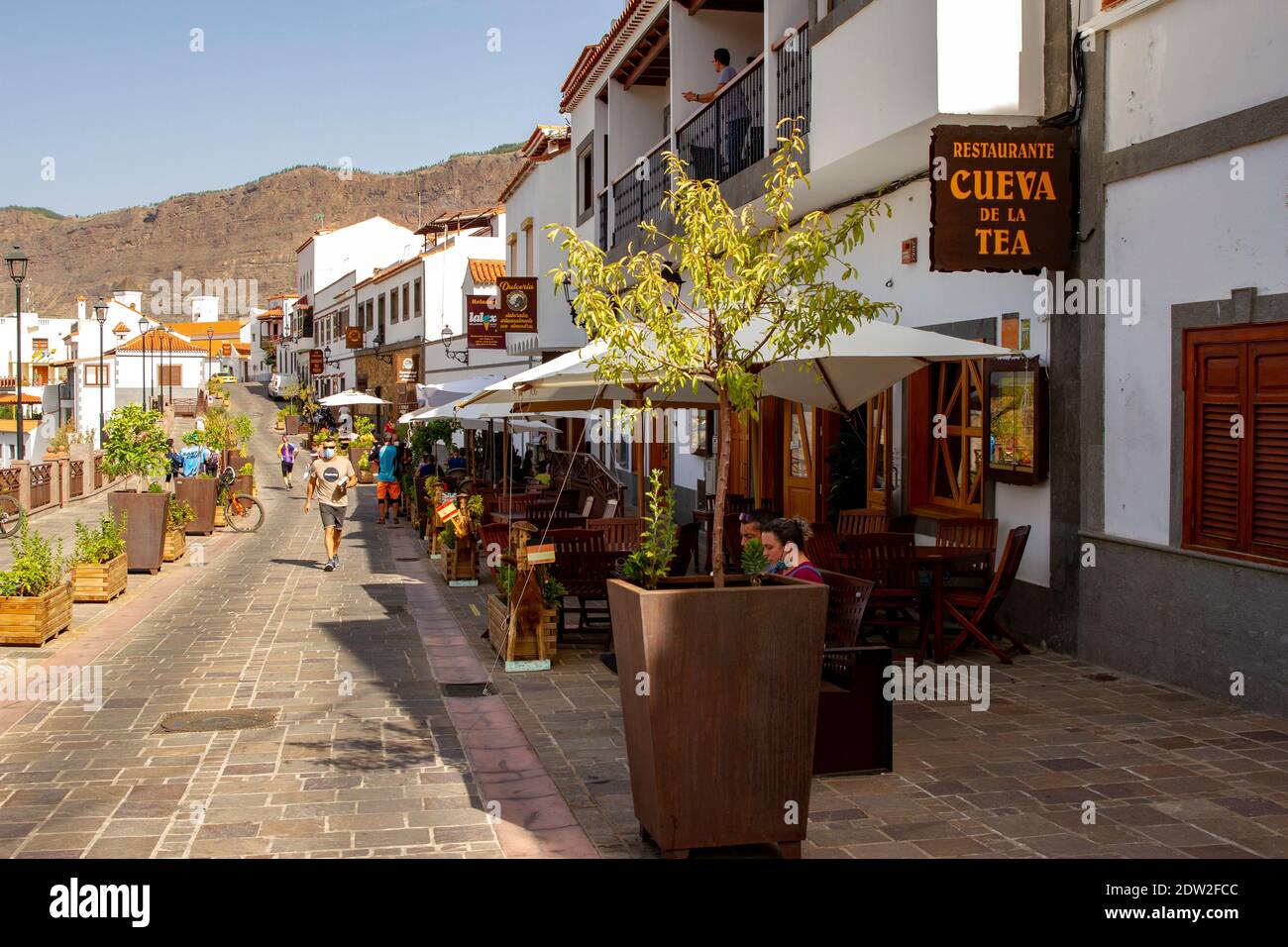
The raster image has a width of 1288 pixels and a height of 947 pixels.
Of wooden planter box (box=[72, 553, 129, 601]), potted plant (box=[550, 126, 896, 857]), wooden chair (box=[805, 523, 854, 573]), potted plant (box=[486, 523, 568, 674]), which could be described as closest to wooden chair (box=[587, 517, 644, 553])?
potted plant (box=[486, 523, 568, 674])

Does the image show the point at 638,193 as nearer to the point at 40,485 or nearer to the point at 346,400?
the point at 40,485

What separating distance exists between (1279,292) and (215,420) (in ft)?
128

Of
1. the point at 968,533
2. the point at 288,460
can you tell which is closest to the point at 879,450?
the point at 968,533

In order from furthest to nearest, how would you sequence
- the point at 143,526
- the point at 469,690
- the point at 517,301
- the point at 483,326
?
the point at 483,326 < the point at 517,301 < the point at 143,526 < the point at 469,690

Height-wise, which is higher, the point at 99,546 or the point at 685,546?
the point at 685,546

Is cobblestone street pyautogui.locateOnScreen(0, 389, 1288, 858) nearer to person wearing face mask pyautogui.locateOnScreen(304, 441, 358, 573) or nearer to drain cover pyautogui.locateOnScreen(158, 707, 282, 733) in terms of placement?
drain cover pyautogui.locateOnScreen(158, 707, 282, 733)

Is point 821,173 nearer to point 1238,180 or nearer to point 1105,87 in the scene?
point 1105,87

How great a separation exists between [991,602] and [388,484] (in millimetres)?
17416

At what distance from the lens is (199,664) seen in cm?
932

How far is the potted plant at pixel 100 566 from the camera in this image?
12539mm

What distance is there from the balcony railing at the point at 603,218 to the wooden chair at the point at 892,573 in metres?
12.9

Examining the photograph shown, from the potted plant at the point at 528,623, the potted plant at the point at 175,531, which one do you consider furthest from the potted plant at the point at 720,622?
the potted plant at the point at 175,531

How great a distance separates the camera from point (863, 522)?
37.6 ft
